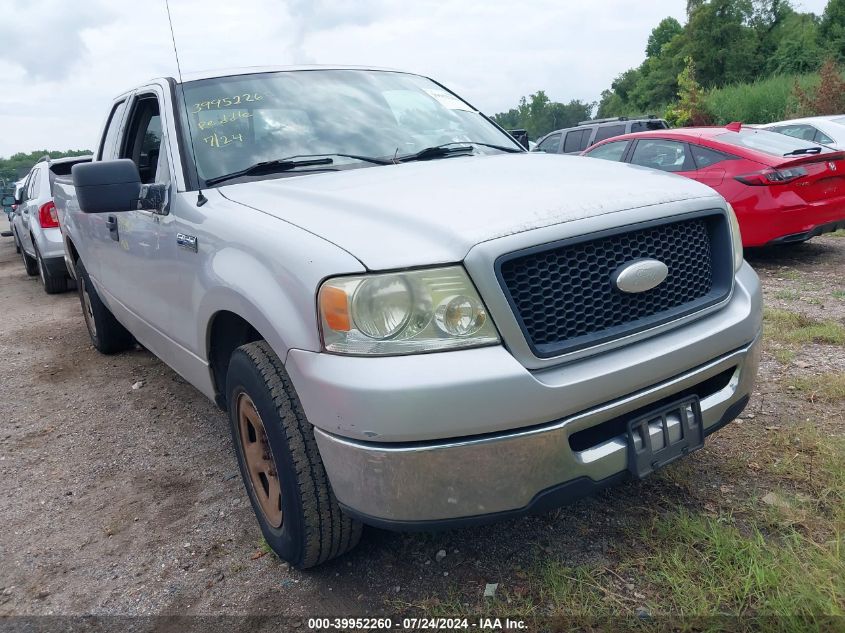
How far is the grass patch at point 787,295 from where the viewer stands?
5.55 metres

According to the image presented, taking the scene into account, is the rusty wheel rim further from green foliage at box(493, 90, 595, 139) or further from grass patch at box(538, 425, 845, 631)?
green foliage at box(493, 90, 595, 139)

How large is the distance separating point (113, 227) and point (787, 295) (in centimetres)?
490

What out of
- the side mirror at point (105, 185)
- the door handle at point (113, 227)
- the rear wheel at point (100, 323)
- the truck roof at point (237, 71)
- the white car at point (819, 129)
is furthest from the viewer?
the white car at point (819, 129)

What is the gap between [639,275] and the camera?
2.14 metres

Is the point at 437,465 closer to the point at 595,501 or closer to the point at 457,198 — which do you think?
the point at 457,198

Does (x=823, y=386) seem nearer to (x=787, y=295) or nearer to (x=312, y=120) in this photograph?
(x=787, y=295)

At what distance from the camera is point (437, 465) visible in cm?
189

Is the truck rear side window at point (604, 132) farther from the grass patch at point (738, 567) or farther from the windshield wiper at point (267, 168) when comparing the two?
the grass patch at point (738, 567)

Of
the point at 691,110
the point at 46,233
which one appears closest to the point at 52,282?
the point at 46,233

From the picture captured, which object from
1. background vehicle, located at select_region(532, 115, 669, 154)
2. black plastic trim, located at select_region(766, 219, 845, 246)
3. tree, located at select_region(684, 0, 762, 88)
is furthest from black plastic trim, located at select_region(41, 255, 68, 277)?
tree, located at select_region(684, 0, 762, 88)

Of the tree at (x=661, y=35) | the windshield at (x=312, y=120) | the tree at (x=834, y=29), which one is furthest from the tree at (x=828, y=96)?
the tree at (x=661, y=35)

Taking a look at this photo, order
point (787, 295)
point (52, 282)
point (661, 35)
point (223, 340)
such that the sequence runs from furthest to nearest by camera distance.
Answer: point (661, 35), point (52, 282), point (787, 295), point (223, 340)

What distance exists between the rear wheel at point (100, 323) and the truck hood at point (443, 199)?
278cm

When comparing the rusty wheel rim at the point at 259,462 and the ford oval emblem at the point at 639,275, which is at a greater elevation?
the ford oval emblem at the point at 639,275
